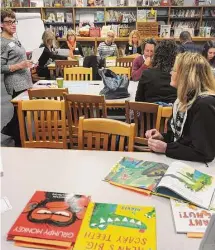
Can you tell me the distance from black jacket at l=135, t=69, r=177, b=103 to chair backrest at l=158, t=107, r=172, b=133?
1.75 feet

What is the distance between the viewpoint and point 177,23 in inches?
277

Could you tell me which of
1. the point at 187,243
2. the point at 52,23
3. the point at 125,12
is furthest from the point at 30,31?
the point at 187,243

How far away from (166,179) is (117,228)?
358 millimetres

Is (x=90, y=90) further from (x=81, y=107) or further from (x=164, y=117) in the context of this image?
(x=164, y=117)

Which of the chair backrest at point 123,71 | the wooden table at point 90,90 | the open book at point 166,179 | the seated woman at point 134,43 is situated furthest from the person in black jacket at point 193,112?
the seated woman at point 134,43

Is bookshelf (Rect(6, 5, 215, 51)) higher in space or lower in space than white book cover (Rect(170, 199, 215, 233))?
higher

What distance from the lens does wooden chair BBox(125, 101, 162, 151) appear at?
2150 mm

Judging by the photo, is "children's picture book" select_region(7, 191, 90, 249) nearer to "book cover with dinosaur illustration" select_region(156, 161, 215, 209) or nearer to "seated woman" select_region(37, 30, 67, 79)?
"book cover with dinosaur illustration" select_region(156, 161, 215, 209)

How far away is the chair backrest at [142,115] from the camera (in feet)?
7.08

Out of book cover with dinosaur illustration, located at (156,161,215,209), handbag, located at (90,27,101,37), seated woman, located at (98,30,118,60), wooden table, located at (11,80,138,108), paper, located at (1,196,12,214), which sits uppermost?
handbag, located at (90,27,101,37)

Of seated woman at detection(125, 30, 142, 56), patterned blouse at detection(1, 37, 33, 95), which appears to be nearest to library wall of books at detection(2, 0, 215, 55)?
seated woman at detection(125, 30, 142, 56)

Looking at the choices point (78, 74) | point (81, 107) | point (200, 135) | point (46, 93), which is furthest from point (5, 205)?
point (78, 74)

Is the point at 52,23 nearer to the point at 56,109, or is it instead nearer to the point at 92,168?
the point at 56,109

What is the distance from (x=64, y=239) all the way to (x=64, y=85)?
2.49 m
